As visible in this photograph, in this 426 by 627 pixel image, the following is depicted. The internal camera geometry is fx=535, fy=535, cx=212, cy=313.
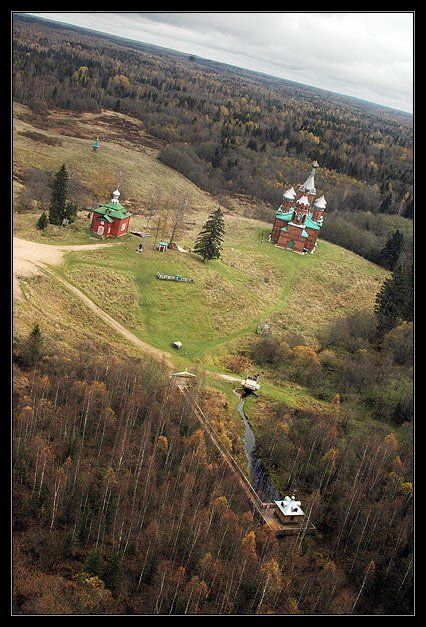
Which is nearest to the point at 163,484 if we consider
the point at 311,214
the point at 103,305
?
the point at 103,305

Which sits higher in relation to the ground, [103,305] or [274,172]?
[274,172]

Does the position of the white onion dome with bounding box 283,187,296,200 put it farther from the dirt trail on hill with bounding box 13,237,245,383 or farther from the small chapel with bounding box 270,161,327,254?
the dirt trail on hill with bounding box 13,237,245,383

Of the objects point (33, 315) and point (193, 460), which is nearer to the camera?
point (193, 460)

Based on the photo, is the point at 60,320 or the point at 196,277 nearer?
the point at 60,320

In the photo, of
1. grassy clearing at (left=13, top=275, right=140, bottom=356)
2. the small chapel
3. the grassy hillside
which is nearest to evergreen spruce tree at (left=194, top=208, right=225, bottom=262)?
the grassy hillside

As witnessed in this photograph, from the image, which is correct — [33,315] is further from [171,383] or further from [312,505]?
[312,505]

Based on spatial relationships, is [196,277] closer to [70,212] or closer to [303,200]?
[70,212]

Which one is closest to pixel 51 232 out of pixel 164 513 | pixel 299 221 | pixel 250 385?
pixel 250 385
